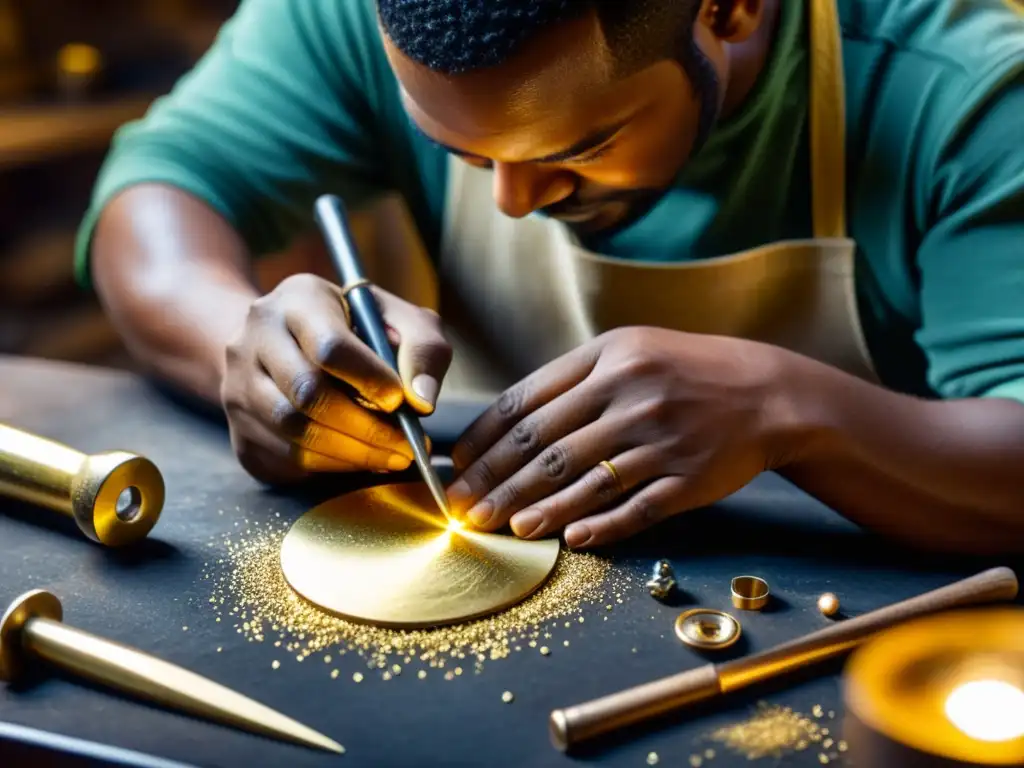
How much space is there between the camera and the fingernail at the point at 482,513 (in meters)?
0.95

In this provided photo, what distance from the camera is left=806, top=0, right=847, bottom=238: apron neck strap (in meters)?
1.18

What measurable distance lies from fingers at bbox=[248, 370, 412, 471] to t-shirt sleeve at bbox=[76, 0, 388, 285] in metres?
0.44

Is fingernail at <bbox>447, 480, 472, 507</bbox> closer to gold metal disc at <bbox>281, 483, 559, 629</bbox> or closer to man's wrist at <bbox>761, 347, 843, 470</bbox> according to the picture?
gold metal disc at <bbox>281, 483, 559, 629</bbox>

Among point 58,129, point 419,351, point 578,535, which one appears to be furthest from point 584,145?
point 58,129

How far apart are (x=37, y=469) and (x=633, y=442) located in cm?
56

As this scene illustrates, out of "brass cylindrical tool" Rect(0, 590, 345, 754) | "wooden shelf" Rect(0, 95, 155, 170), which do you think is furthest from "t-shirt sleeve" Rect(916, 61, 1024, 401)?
"wooden shelf" Rect(0, 95, 155, 170)

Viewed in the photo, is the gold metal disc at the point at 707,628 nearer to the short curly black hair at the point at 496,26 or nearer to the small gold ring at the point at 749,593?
the small gold ring at the point at 749,593

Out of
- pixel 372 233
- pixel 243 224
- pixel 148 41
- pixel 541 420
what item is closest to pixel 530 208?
pixel 541 420

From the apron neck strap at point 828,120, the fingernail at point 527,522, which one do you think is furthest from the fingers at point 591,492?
the apron neck strap at point 828,120

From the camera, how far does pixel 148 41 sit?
2.51m

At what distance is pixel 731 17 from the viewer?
1027 millimetres

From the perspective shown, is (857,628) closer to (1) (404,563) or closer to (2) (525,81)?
(1) (404,563)

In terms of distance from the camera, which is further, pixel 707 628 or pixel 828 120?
pixel 828 120

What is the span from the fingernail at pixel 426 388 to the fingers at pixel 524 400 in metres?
0.06
